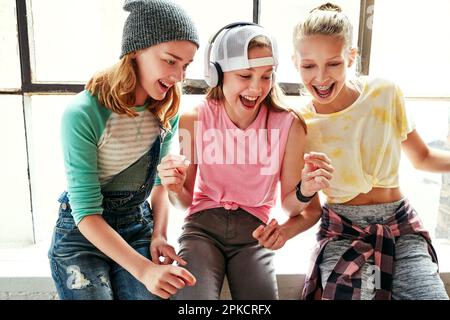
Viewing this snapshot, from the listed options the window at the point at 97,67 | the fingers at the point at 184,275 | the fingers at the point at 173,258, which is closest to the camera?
the fingers at the point at 184,275

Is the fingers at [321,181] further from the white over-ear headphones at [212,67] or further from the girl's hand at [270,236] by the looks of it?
the white over-ear headphones at [212,67]

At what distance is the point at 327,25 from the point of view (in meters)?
1.08

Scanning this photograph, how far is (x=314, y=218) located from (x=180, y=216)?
51 cm

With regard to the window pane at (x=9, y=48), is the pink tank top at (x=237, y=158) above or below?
below

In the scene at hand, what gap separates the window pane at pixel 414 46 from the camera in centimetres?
143

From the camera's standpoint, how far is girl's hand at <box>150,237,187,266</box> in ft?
3.53

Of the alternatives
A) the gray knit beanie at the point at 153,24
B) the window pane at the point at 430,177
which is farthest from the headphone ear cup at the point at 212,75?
the window pane at the point at 430,177

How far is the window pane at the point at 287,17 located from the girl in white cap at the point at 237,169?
23cm

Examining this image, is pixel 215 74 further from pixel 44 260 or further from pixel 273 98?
pixel 44 260

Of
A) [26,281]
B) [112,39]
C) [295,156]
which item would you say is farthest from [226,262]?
[112,39]

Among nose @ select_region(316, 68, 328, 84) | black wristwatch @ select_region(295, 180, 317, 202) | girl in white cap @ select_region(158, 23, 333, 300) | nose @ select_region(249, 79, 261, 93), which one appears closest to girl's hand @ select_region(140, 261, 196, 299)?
girl in white cap @ select_region(158, 23, 333, 300)

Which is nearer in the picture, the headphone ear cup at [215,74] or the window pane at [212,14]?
the headphone ear cup at [215,74]

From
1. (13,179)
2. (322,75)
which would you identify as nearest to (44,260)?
(13,179)

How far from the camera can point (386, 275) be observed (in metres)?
1.08
